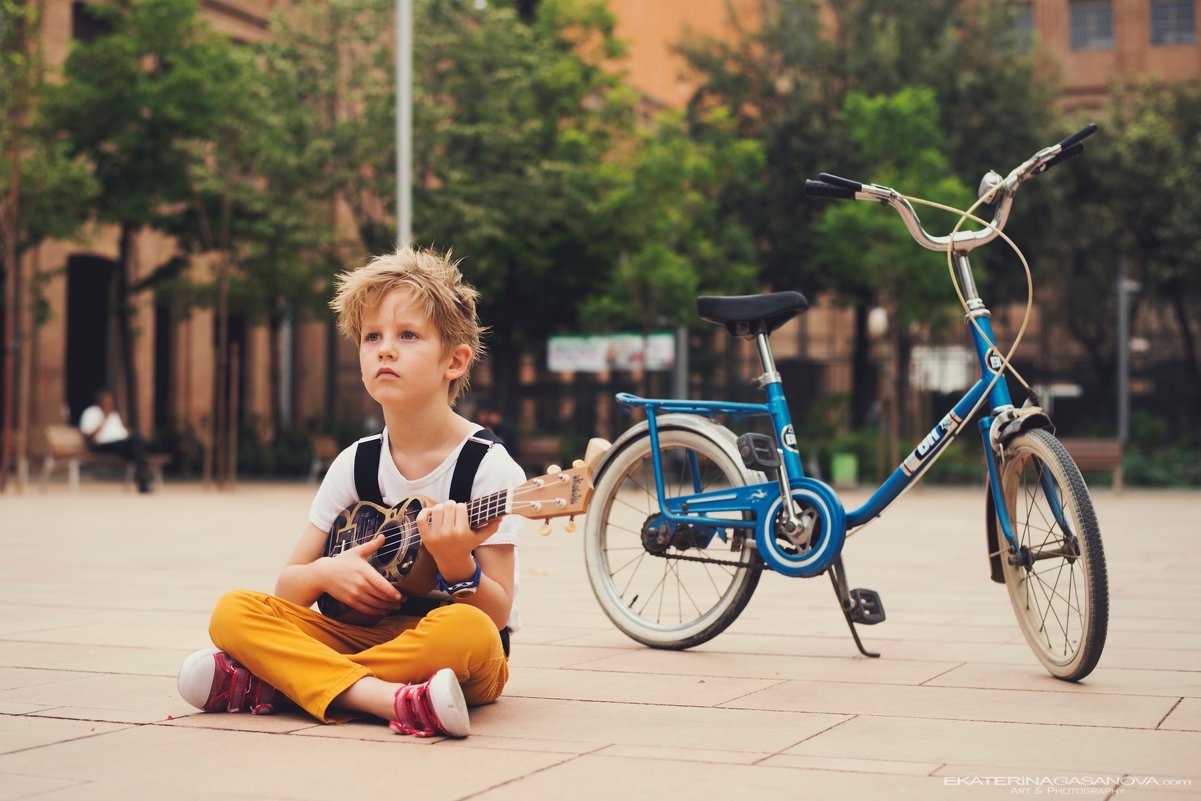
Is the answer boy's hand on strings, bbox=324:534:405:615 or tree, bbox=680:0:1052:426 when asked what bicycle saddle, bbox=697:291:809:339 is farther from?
tree, bbox=680:0:1052:426

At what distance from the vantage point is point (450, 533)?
3.92 metres

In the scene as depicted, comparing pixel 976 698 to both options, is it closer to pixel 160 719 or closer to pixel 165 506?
pixel 160 719

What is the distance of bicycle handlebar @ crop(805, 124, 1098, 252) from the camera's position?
5.12m

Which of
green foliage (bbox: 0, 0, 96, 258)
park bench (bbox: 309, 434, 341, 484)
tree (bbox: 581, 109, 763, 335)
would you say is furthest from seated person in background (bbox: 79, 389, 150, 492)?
tree (bbox: 581, 109, 763, 335)

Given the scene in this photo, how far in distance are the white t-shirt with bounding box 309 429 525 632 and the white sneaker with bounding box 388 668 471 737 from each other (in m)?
0.43

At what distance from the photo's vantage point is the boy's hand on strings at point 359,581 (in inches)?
161

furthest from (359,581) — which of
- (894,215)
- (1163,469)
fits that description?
(1163,469)

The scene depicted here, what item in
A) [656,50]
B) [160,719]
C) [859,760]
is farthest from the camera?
[656,50]

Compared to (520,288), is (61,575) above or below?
below

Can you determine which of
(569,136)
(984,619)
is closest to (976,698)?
(984,619)

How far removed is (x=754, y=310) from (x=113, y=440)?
58.7 ft

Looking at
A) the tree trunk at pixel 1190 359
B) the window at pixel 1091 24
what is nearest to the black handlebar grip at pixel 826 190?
the tree trunk at pixel 1190 359

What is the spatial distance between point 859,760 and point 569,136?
77.4ft

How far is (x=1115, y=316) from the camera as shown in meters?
36.2
